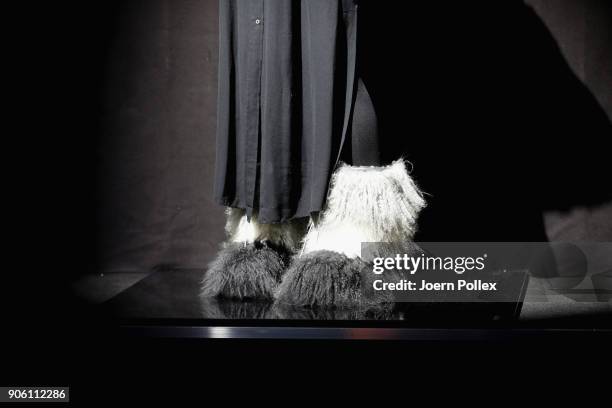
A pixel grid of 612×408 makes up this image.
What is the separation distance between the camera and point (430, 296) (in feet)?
4.28

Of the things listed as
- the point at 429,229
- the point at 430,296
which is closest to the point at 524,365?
the point at 430,296

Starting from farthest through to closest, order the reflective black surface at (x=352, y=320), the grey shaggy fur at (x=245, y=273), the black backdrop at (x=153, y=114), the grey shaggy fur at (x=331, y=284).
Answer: the black backdrop at (x=153, y=114) → the grey shaggy fur at (x=245, y=273) → the grey shaggy fur at (x=331, y=284) → the reflective black surface at (x=352, y=320)

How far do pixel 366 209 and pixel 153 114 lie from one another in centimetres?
89

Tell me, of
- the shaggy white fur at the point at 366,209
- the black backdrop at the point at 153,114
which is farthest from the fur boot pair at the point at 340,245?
the black backdrop at the point at 153,114

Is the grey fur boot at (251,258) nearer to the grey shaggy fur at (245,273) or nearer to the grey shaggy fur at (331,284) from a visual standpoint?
the grey shaggy fur at (245,273)

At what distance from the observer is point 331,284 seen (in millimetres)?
1209

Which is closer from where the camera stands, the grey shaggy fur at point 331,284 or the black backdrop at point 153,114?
the grey shaggy fur at point 331,284

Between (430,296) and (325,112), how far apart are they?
0.42m

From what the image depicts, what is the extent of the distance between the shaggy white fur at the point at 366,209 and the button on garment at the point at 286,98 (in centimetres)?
4

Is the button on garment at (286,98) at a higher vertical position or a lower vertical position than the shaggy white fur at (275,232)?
higher

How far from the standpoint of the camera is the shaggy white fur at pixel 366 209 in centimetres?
124

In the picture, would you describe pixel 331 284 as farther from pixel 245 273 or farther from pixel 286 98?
pixel 286 98

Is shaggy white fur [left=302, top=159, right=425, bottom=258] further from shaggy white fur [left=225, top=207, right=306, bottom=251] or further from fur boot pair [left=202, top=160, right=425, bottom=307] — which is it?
shaggy white fur [left=225, top=207, right=306, bottom=251]

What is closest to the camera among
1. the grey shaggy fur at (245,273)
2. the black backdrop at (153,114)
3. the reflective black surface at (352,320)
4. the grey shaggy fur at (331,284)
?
the reflective black surface at (352,320)
